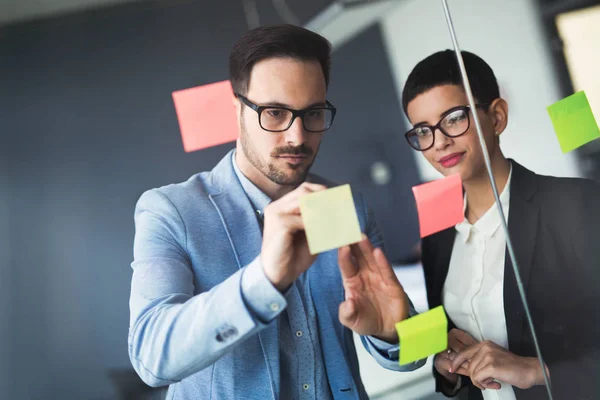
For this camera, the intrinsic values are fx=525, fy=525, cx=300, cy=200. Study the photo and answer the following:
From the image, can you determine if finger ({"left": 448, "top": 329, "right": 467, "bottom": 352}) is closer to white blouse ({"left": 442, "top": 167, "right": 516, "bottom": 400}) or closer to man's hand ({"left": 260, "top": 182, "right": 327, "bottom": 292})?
white blouse ({"left": 442, "top": 167, "right": 516, "bottom": 400})

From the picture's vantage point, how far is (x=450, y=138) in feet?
3.98

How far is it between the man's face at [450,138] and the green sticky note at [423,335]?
33 centimetres

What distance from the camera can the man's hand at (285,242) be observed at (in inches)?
32.6

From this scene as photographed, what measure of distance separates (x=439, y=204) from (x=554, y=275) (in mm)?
325

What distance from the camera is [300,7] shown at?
45.0 inches

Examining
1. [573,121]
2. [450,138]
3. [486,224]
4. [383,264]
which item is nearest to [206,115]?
[383,264]

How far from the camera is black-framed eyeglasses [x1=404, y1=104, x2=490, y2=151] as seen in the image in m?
1.20

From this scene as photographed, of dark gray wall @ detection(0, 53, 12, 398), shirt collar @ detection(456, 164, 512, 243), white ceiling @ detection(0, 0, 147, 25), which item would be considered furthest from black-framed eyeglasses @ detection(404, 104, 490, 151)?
dark gray wall @ detection(0, 53, 12, 398)

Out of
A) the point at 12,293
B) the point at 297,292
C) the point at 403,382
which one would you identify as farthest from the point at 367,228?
the point at 12,293

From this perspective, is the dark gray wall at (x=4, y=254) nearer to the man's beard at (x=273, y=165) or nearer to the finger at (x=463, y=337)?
the man's beard at (x=273, y=165)

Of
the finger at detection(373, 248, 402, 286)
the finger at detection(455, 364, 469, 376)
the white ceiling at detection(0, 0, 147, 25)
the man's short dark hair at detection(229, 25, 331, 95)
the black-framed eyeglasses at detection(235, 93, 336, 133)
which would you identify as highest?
the white ceiling at detection(0, 0, 147, 25)

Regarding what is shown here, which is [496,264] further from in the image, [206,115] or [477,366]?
[206,115]

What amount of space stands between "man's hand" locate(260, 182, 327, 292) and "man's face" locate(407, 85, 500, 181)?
0.44m

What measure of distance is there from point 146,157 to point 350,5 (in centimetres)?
59
